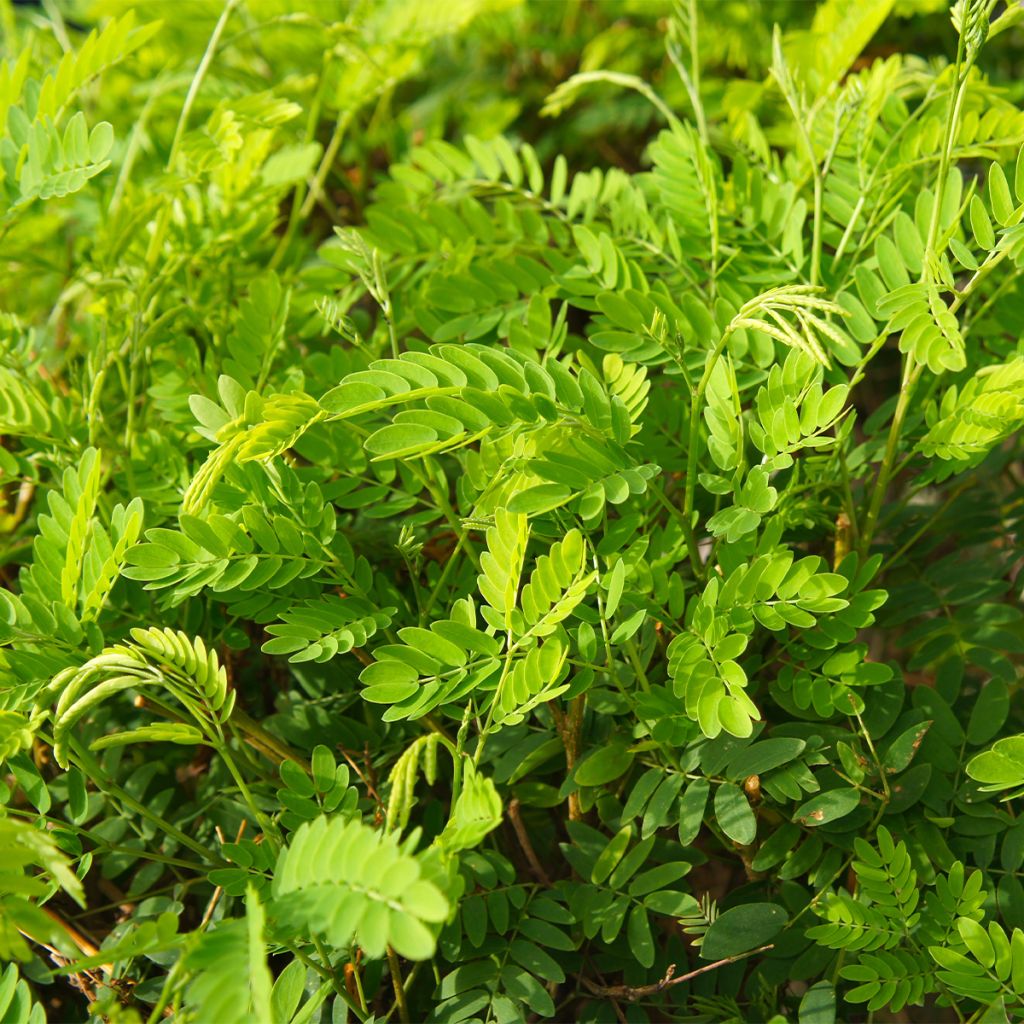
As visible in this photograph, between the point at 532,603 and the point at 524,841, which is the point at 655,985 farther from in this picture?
the point at 532,603

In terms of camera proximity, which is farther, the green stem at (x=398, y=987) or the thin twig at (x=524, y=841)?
the thin twig at (x=524, y=841)

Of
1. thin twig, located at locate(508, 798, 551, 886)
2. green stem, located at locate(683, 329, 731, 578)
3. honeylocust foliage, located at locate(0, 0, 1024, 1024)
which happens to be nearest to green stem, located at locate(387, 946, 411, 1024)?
honeylocust foliage, located at locate(0, 0, 1024, 1024)

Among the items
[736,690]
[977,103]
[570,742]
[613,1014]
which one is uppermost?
[977,103]

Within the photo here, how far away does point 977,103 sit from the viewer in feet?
3.54

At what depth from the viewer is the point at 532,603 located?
762mm

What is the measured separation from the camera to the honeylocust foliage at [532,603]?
757mm

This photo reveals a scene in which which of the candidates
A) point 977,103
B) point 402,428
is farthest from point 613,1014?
point 977,103

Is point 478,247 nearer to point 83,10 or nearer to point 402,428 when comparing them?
point 402,428

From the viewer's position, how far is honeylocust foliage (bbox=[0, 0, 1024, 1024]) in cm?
76

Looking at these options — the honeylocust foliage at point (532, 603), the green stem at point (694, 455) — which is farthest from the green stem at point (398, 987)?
the green stem at point (694, 455)

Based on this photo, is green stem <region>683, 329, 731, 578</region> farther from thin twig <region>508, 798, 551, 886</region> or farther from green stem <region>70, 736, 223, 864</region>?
green stem <region>70, 736, 223, 864</region>

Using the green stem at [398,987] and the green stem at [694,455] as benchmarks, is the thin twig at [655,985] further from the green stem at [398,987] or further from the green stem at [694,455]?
the green stem at [694,455]

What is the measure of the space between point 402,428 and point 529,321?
0.24 m

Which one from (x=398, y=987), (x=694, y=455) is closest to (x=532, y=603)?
(x=694, y=455)
